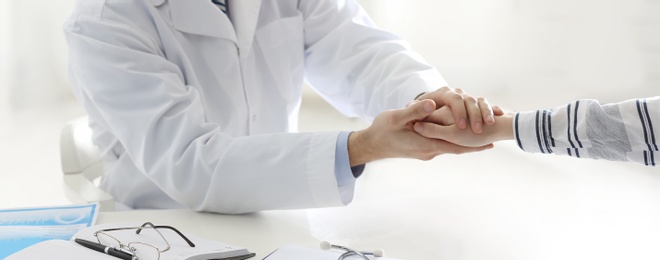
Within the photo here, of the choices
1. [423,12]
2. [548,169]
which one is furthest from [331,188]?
[423,12]

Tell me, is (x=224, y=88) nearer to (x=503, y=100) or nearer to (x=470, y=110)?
(x=470, y=110)

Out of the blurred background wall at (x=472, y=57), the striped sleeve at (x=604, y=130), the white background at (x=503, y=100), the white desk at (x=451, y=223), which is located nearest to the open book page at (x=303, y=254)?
the white desk at (x=451, y=223)

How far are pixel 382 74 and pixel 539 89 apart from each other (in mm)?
694

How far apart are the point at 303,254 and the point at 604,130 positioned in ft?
1.33

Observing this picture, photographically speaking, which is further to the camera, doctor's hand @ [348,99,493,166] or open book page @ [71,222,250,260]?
doctor's hand @ [348,99,493,166]

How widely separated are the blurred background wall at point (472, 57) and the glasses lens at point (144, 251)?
1.10m

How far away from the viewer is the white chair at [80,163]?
1386 millimetres

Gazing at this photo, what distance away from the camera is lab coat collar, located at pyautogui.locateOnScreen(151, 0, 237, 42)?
1.35 meters

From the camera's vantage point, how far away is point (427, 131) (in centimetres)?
116

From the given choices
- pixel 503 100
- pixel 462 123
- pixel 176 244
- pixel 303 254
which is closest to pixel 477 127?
pixel 462 123

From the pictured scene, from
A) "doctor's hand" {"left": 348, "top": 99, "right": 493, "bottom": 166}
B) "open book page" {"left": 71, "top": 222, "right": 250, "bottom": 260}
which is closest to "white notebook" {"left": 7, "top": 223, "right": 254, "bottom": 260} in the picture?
"open book page" {"left": 71, "top": 222, "right": 250, "bottom": 260}

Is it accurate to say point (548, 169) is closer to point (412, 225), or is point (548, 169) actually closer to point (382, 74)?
point (382, 74)

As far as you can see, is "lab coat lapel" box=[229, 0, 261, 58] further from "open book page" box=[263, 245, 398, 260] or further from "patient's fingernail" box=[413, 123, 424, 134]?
"open book page" box=[263, 245, 398, 260]

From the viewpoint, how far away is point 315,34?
1623 mm
